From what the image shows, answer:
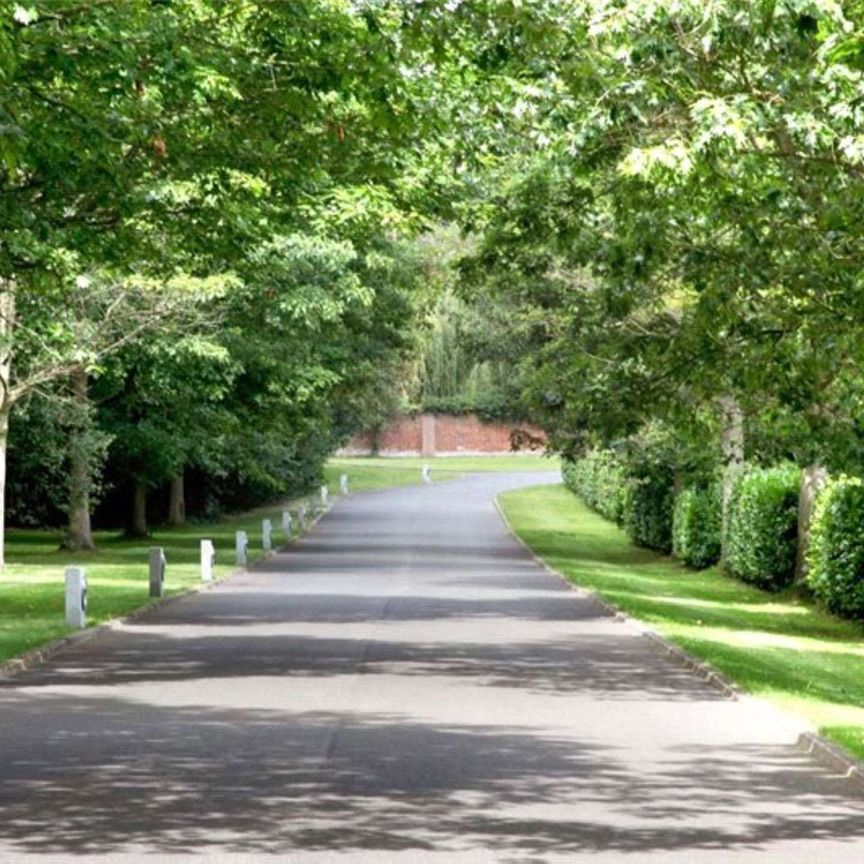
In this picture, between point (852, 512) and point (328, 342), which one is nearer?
point (852, 512)

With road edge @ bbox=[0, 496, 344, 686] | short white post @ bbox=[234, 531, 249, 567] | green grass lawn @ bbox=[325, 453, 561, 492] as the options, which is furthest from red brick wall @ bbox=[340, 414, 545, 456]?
road edge @ bbox=[0, 496, 344, 686]

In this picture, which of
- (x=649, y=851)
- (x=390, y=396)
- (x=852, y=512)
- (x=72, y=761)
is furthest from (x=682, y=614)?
(x=390, y=396)

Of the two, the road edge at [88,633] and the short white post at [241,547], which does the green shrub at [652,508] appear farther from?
the road edge at [88,633]

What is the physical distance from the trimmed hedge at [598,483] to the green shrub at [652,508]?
73cm

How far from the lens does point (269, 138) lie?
67.5ft

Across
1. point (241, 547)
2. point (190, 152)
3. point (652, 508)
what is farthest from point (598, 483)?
point (190, 152)

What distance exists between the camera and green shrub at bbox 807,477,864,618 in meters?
31.5

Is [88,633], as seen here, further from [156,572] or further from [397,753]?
[397,753]

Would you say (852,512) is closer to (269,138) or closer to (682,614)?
(682,614)

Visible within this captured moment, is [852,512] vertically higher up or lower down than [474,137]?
lower down

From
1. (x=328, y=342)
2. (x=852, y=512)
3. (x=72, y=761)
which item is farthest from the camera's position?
(x=328, y=342)

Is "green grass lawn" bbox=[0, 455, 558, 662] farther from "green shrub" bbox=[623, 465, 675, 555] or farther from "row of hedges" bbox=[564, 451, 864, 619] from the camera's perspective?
"row of hedges" bbox=[564, 451, 864, 619]

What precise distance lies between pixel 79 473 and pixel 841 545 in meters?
22.4

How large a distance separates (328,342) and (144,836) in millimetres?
41115
